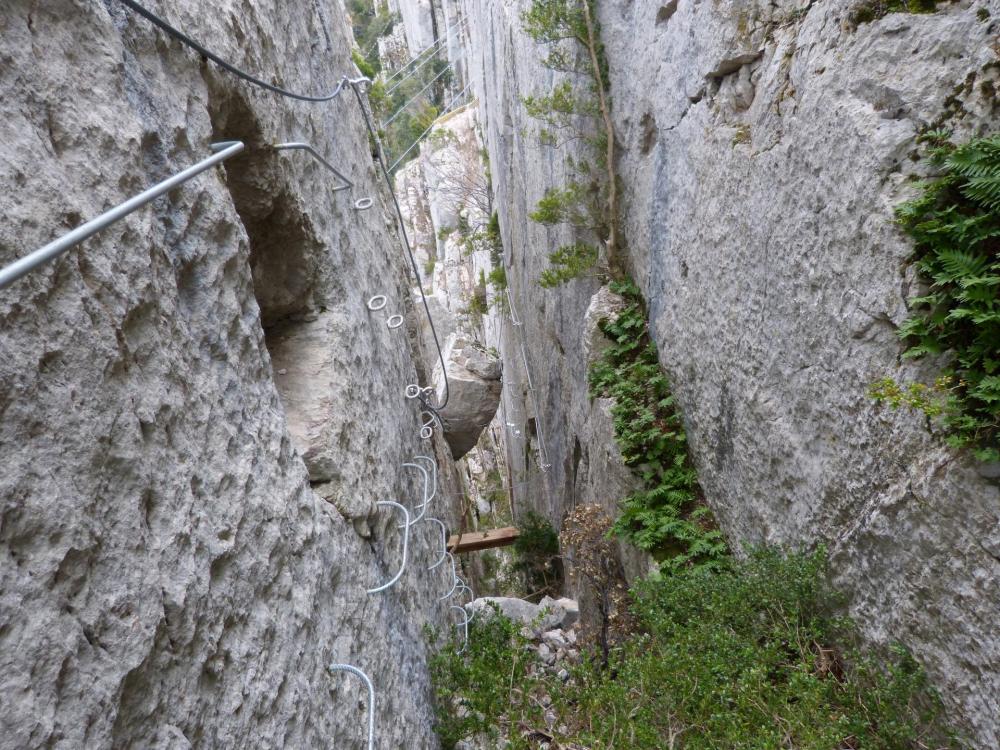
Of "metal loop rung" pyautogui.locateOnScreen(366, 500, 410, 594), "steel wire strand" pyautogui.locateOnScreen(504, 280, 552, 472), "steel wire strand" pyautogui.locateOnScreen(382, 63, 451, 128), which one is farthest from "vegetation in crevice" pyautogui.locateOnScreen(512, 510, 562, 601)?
"metal loop rung" pyautogui.locateOnScreen(366, 500, 410, 594)

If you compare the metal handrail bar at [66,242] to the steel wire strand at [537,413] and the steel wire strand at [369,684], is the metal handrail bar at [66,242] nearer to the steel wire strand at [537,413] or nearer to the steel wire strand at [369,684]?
the steel wire strand at [369,684]

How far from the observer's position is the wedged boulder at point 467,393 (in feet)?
38.5

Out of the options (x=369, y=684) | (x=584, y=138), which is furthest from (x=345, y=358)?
(x=584, y=138)

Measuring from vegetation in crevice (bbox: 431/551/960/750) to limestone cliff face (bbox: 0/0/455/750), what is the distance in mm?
411

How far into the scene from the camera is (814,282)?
368 cm

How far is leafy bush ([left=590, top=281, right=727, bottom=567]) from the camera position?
5148mm

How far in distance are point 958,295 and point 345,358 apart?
8.96 ft

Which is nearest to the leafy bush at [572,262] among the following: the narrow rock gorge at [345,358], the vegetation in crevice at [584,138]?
the vegetation in crevice at [584,138]

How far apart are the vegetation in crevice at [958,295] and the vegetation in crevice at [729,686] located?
3.72ft

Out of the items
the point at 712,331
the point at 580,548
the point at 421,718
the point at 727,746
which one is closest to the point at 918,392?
the point at 727,746

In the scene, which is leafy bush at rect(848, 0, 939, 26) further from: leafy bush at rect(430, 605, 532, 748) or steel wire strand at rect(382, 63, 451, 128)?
steel wire strand at rect(382, 63, 451, 128)

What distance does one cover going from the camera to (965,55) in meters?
2.85

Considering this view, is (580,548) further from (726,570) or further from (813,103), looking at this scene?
(813,103)

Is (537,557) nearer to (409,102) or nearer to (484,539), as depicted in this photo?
(484,539)
